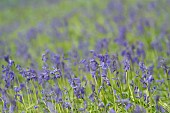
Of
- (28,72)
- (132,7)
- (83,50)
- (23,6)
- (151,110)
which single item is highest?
(23,6)

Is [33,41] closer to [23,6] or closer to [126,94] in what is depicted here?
[126,94]

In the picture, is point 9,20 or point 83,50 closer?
point 83,50

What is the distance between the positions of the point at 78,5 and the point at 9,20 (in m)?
2.54

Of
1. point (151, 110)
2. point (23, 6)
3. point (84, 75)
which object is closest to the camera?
point (151, 110)

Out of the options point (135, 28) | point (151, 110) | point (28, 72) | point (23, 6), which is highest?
point (23, 6)

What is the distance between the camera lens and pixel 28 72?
3.85 m

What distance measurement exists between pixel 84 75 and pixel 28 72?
109 cm

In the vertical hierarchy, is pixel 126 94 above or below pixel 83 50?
below

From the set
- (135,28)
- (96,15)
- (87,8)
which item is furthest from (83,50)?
(87,8)

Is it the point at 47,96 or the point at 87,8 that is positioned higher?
the point at 87,8

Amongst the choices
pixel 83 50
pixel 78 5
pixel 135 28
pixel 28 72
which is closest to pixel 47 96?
pixel 28 72

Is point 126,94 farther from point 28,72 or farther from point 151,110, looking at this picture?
point 28,72

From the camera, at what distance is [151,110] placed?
12.2ft

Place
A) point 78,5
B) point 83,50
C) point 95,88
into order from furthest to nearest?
point 78,5, point 83,50, point 95,88
